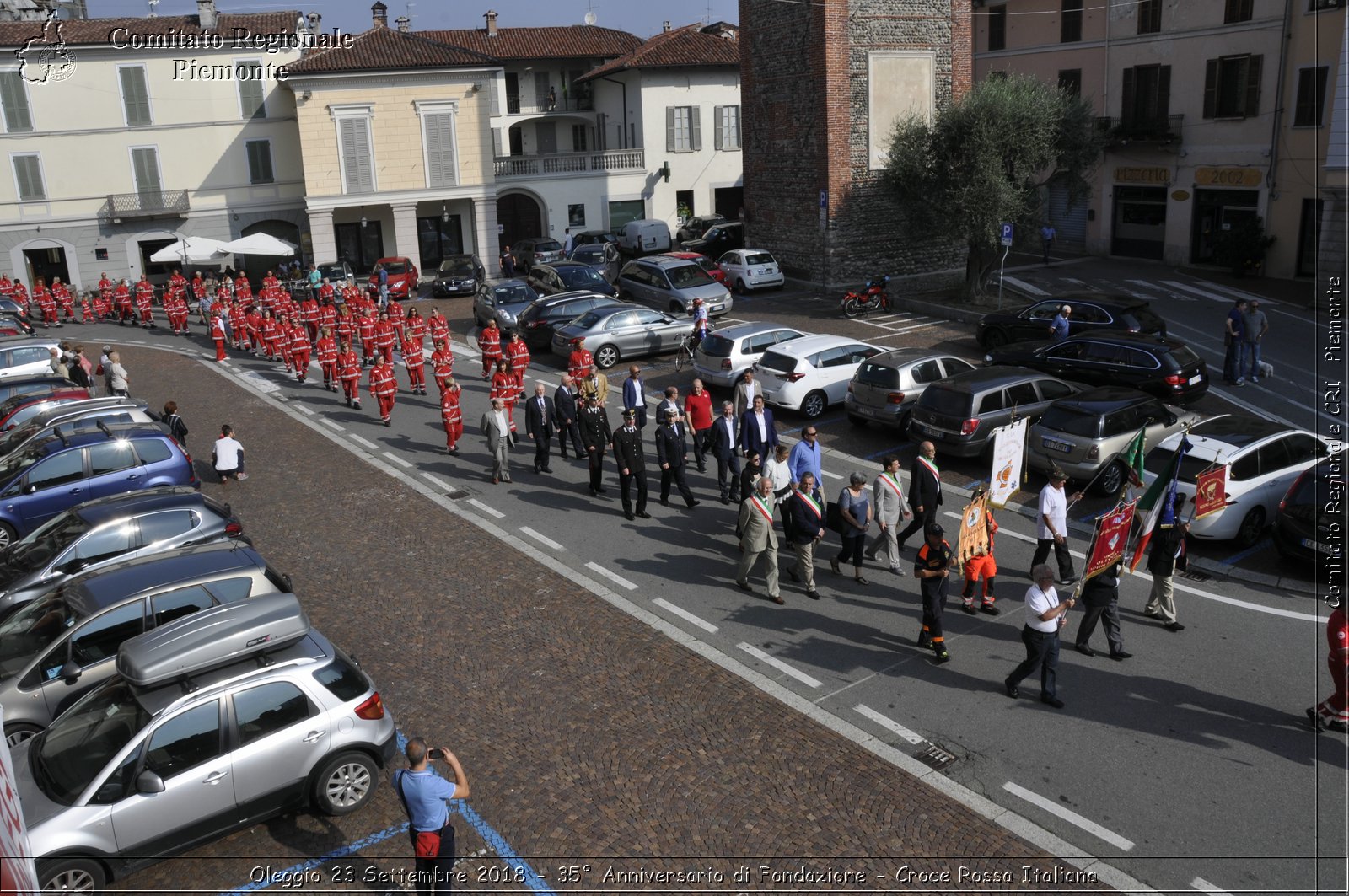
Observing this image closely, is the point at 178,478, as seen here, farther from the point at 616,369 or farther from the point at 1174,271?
the point at 1174,271

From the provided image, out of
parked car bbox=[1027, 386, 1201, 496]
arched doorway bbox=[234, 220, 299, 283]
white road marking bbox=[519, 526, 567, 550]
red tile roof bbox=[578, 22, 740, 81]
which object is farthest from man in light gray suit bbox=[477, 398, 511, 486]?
red tile roof bbox=[578, 22, 740, 81]

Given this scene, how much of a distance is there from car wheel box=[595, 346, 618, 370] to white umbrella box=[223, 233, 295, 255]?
17.7m

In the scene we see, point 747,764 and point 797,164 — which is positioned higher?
point 797,164

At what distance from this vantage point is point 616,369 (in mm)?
24828

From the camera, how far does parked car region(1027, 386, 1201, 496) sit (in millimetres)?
15461

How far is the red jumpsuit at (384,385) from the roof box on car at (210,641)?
11.7 m

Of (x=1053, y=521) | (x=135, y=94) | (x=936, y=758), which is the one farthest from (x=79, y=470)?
(x=135, y=94)

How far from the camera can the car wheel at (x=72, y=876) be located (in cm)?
749

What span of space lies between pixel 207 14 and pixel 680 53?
1991 centimetres

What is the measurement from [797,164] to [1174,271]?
13445 mm

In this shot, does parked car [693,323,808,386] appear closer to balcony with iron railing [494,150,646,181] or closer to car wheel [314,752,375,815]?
car wheel [314,752,375,815]

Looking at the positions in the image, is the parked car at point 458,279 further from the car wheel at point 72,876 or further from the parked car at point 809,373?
the car wheel at point 72,876

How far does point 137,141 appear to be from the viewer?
133 feet

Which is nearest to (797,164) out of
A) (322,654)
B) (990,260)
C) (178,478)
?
(990,260)
